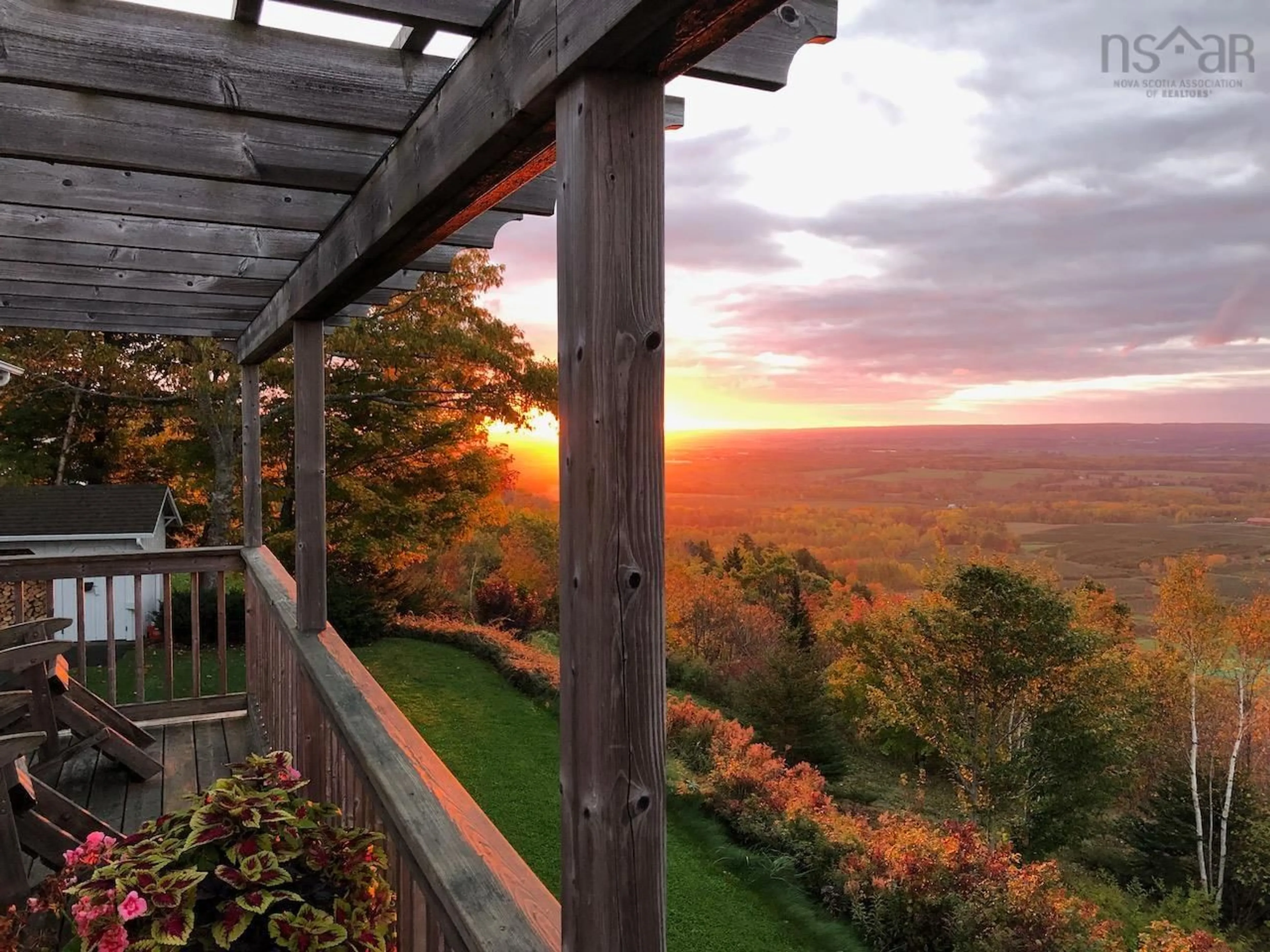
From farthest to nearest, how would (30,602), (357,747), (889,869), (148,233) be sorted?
(30,602) < (889,869) < (148,233) < (357,747)

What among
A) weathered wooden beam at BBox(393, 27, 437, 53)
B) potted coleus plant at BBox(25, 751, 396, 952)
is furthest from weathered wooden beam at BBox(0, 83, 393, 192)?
potted coleus plant at BBox(25, 751, 396, 952)

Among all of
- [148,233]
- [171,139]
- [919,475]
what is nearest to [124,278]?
[148,233]

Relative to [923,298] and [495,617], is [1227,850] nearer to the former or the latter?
[495,617]

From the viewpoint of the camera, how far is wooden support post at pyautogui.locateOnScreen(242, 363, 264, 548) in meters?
4.61

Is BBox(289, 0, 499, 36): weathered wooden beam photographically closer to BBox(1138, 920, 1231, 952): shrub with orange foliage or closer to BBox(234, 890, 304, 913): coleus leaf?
BBox(234, 890, 304, 913): coleus leaf

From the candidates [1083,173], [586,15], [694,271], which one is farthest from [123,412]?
[1083,173]

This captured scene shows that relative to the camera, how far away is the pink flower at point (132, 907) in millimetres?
1502

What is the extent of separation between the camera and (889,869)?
9594 millimetres

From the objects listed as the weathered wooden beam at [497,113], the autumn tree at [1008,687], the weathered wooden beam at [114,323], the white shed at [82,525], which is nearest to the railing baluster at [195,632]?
the weathered wooden beam at [114,323]

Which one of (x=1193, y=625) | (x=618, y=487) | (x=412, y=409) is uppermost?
(x=412, y=409)

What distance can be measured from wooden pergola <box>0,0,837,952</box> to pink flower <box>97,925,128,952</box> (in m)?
0.51

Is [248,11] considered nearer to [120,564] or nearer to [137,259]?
[137,259]

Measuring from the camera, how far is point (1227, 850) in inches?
877

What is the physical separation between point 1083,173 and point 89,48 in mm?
59734
